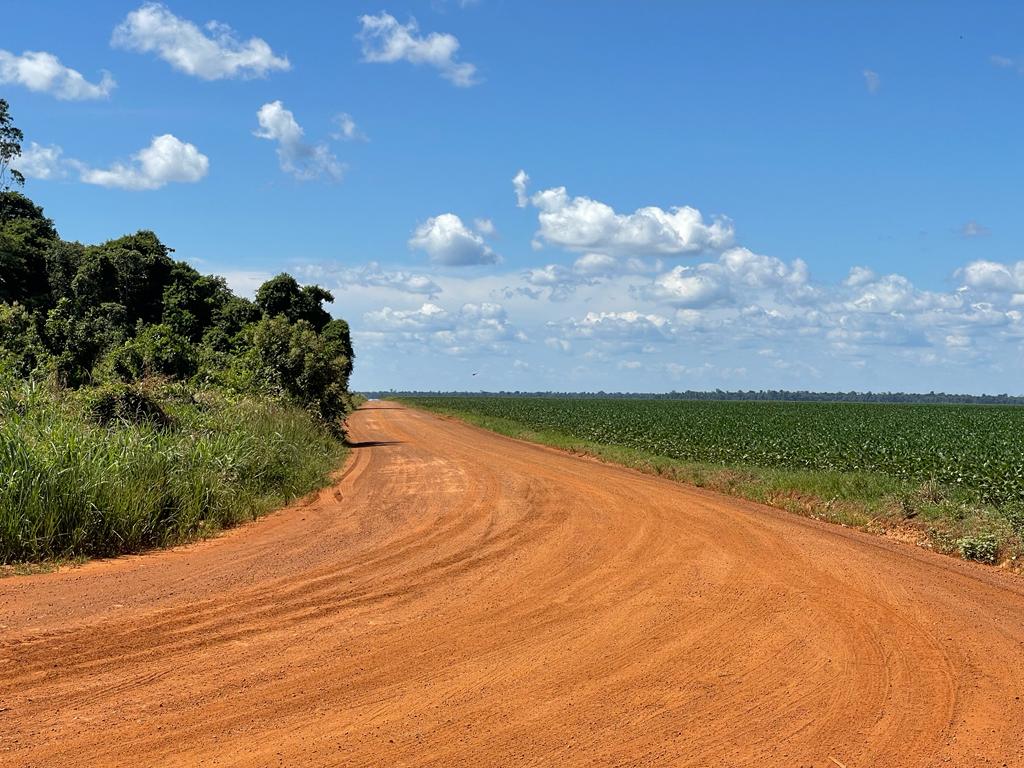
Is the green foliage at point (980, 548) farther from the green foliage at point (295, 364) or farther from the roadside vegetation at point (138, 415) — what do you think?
the green foliage at point (295, 364)

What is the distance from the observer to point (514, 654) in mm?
6520

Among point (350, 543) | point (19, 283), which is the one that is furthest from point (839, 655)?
point (19, 283)

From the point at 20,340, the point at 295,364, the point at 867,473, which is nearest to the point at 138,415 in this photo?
the point at 20,340

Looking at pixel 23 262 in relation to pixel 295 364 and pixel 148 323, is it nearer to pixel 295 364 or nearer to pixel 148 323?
pixel 148 323

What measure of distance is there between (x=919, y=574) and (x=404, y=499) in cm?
892

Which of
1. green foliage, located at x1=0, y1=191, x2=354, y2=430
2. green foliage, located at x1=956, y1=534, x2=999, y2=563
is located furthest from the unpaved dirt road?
green foliage, located at x1=0, y1=191, x2=354, y2=430

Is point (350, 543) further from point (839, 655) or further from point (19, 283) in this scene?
point (19, 283)

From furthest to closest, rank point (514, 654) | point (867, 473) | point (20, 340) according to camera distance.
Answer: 1. point (20, 340)
2. point (867, 473)
3. point (514, 654)

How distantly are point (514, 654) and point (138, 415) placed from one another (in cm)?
1083

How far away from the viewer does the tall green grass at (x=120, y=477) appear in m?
10.1

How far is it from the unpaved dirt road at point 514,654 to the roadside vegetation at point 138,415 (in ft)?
3.16

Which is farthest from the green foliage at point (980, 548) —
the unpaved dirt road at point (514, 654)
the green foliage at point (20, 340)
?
the green foliage at point (20, 340)

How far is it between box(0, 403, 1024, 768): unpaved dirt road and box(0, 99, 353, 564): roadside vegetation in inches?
37.9

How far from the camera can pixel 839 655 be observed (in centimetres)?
666
